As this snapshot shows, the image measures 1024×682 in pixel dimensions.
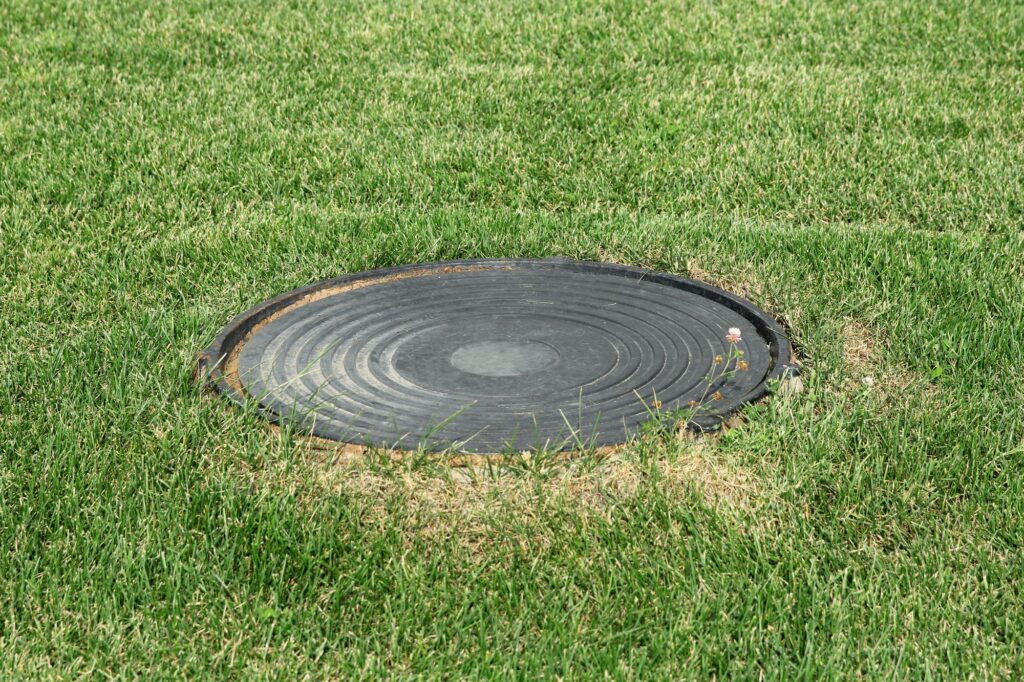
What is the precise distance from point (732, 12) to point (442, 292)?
4468mm

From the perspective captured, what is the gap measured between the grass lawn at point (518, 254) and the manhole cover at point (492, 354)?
14 cm

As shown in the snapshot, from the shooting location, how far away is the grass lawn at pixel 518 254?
2650mm

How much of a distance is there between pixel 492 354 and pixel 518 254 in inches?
46.7

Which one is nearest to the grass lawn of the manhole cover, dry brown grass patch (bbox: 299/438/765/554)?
dry brown grass patch (bbox: 299/438/765/554)

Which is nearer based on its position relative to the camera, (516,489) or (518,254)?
(516,489)

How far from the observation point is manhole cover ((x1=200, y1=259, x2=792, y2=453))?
333 centimetres

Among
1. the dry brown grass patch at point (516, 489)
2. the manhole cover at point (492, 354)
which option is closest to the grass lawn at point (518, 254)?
the dry brown grass patch at point (516, 489)

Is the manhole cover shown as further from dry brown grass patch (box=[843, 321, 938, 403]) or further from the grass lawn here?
dry brown grass patch (box=[843, 321, 938, 403])

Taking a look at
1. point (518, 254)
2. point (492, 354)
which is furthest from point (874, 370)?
point (518, 254)

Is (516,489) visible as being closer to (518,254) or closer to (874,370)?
(874,370)

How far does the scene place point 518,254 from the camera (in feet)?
16.1

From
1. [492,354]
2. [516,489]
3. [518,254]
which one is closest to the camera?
[516,489]

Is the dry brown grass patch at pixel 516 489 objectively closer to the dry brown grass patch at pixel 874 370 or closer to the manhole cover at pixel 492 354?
the manhole cover at pixel 492 354

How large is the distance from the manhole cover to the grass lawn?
0.14 meters
